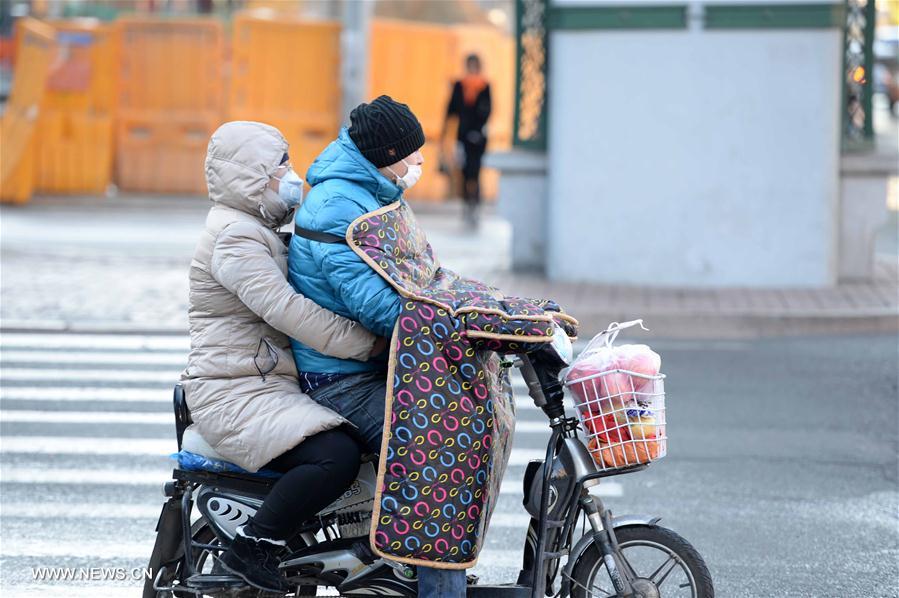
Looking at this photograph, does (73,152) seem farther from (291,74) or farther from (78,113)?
(291,74)

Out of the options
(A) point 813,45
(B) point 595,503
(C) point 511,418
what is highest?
(A) point 813,45

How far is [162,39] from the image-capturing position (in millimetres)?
19328

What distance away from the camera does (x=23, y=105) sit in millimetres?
17344

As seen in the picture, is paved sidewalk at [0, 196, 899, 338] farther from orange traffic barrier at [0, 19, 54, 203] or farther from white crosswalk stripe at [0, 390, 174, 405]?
white crosswalk stripe at [0, 390, 174, 405]

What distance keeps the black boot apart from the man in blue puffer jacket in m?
0.47

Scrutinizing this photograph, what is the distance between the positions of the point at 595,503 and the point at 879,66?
40.5 metres

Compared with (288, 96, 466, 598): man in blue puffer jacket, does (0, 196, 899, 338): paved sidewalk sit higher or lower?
lower

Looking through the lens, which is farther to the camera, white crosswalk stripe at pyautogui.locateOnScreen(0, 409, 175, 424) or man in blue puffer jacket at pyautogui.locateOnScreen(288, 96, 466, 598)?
white crosswalk stripe at pyautogui.locateOnScreen(0, 409, 175, 424)

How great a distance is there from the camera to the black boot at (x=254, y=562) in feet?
14.3

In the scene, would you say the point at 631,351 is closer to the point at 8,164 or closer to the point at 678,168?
the point at 678,168

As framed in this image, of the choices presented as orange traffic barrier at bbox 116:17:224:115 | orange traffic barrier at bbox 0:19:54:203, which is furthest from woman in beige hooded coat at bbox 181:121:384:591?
orange traffic barrier at bbox 116:17:224:115

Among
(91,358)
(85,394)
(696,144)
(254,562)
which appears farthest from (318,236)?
(696,144)

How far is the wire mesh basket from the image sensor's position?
165 inches

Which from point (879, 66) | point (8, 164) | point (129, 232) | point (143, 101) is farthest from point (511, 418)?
point (879, 66)
